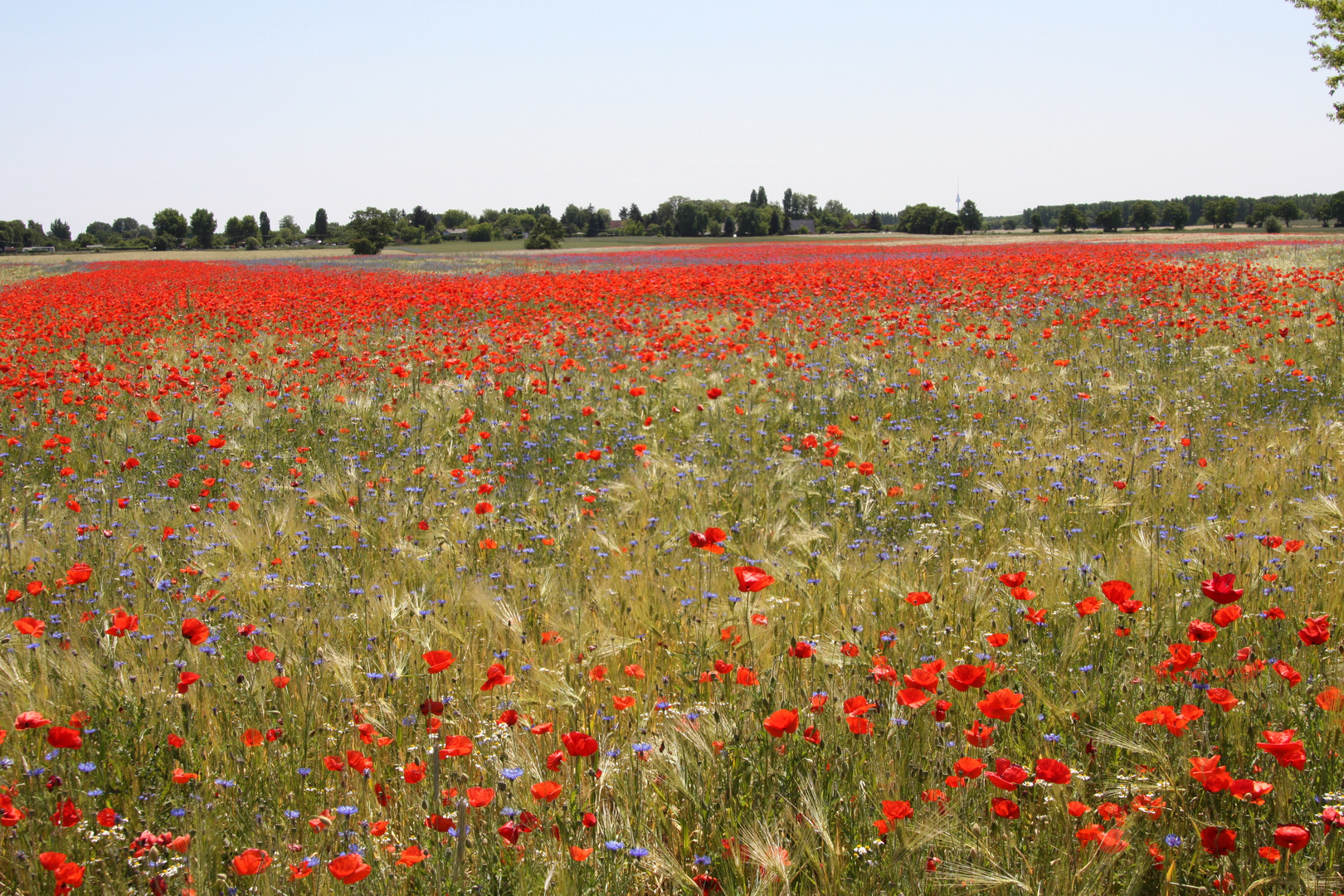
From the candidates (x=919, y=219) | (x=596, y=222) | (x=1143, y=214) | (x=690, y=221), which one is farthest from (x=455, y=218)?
(x=1143, y=214)

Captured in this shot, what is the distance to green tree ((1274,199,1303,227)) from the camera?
351 ft

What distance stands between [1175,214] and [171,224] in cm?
14416

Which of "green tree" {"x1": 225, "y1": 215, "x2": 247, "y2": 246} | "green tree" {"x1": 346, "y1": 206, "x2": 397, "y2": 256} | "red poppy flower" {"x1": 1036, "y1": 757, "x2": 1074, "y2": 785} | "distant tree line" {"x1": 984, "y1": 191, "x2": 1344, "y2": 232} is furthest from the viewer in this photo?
"green tree" {"x1": 225, "y1": 215, "x2": 247, "y2": 246}

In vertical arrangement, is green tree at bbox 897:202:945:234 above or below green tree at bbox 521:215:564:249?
above

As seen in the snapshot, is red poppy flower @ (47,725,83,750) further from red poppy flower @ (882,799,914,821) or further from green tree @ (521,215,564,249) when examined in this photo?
green tree @ (521,215,564,249)

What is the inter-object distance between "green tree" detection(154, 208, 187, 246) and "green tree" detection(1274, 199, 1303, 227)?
476 feet

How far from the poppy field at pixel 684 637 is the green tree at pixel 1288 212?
127 meters

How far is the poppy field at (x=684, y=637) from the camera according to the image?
2.01m

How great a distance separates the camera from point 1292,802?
207cm

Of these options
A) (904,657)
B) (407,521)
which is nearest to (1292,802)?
(904,657)

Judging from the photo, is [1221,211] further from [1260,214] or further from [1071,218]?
[1071,218]

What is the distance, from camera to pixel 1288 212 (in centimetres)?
10731

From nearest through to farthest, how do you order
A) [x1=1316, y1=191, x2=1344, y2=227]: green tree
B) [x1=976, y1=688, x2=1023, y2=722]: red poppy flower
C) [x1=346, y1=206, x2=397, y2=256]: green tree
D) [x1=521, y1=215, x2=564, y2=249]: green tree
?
[x1=976, y1=688, x2=1023, y2=722]: red poppy flower
[x1=346, y1=206, x2=397, y2=256]: green tree
[x1=521, y1=215, x2=564, y2=249]: green tree
[x1=1316, y1=191, x2=1344, y2=227]: green tree

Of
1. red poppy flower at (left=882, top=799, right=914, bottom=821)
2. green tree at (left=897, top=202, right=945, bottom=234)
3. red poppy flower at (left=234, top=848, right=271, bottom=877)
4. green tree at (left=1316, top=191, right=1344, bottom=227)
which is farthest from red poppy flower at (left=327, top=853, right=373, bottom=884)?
green tree at (left=1316, top=191, right=1344, bottom=227)
